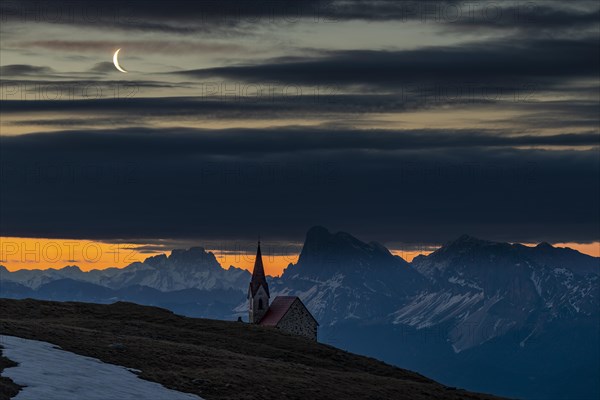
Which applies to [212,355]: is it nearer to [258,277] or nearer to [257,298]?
[257,298]

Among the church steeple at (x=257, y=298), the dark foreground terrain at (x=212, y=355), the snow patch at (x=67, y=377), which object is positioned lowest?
the church steeple at (x=257, y=298)

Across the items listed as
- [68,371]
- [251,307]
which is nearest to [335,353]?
[68,371]

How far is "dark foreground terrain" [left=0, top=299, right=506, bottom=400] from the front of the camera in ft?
213

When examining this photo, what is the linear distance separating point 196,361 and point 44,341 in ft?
30.9

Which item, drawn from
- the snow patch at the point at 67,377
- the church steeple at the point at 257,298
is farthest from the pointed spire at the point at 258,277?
the snow patch at the point at 67,377

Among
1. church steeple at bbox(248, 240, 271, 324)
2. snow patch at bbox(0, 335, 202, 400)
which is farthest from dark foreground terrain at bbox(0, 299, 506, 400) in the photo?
church steeple at bbox(248, 240, 271, 324)

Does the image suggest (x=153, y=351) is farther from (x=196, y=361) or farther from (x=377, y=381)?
(x=377, y=381)

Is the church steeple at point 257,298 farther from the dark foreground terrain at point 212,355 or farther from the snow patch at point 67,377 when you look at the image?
the snow patch at point 67,377

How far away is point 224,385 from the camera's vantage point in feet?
208

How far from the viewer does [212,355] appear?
75312 millimetres

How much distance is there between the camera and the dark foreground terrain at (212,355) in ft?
213

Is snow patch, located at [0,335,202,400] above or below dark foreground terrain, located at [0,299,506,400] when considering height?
above

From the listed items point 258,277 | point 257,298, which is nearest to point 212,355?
point 257,298

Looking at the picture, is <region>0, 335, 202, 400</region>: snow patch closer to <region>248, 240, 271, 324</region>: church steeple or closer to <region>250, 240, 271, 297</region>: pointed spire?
<region>248, 240, 271, 324</region>: church steeple
